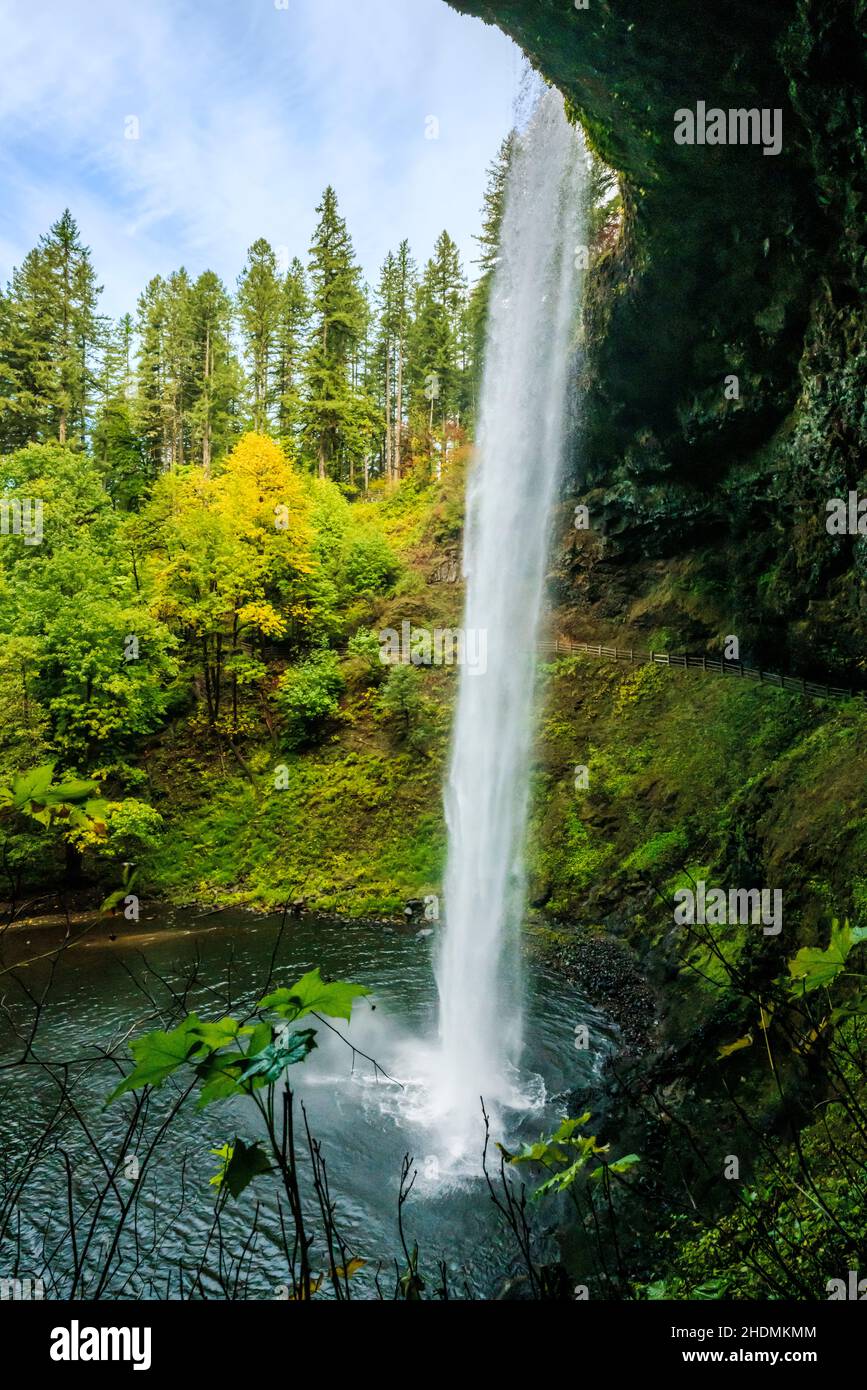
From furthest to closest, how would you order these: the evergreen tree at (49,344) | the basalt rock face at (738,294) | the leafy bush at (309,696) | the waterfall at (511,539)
Result: the evergreen tree at (49,344) < the leafy bush at (309,696) < the waterfall at (511,539) < the basalt rock face at (738,294)

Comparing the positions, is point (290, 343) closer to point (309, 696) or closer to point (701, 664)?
point (309, 696)

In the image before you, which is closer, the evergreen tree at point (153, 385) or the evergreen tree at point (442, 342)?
the evergreen tree at point (153, 385)

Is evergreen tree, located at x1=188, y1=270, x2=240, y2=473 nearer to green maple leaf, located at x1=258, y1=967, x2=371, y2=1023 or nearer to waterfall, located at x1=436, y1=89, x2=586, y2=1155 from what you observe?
waterfall, located at x1=436, y1=89, x2=586, y2=1155

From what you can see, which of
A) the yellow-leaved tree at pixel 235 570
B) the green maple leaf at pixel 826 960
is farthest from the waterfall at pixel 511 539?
the green maple leaf at pixel 826 960

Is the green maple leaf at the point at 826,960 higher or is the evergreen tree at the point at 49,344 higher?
the evergreen tree at the point at 49,344

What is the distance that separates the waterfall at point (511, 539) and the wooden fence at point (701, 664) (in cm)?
271

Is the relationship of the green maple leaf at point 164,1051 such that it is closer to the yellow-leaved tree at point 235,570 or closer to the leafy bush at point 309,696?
the leafy bush at point 309,696

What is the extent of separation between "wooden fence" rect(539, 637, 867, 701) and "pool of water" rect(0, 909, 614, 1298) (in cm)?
705

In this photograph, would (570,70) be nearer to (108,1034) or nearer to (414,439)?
(108,1034)

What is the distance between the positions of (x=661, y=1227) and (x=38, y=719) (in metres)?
15.0

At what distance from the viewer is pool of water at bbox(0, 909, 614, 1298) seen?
22.1ft

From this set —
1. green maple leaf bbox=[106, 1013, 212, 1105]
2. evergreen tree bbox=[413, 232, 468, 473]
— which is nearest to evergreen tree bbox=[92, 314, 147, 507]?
evergreen tree bbox=[413, 232, 468, 473]

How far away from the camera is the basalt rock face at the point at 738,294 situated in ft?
28.5
